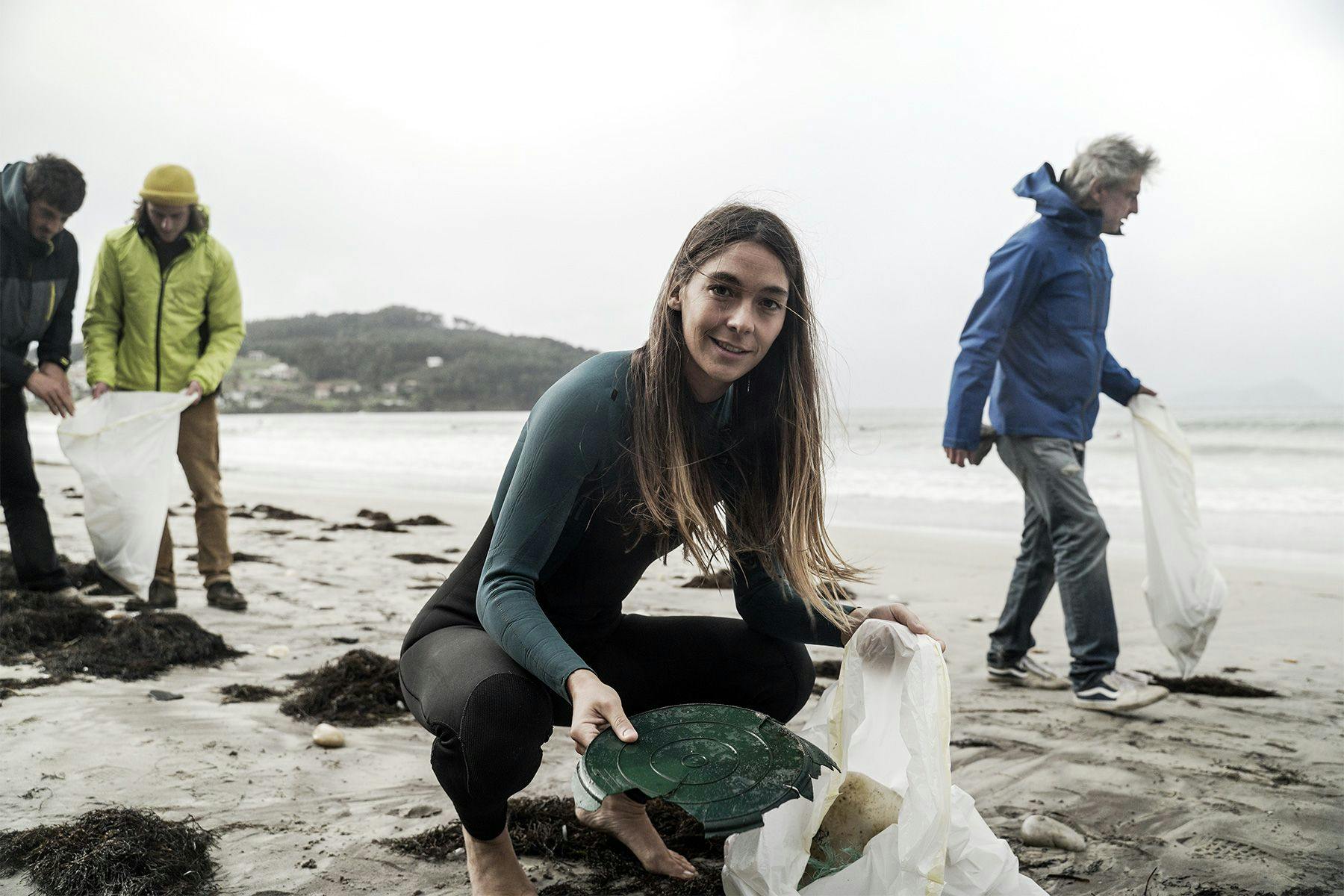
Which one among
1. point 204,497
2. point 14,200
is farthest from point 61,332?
point 204,497

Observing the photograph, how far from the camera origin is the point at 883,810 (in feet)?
6.16

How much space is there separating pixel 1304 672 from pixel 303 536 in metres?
6.70

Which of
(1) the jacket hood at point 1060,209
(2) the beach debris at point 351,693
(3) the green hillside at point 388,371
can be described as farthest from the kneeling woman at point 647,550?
(3) the green hillside at point 388,371

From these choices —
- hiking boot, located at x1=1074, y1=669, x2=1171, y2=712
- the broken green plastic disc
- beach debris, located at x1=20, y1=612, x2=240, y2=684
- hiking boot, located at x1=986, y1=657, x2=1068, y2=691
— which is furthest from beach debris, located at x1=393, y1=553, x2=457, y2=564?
the broken green plastic disc

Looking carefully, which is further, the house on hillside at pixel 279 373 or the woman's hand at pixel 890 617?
the house on hillside at pixel 279 373

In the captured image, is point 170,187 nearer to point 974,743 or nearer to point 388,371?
point 974,743

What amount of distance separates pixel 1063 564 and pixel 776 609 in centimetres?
189

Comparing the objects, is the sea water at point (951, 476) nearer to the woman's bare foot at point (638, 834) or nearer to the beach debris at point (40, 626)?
the woman's bare foot at point (638, 834)

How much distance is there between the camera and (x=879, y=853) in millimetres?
1733

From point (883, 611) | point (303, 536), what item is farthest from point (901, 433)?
point (883, 611)

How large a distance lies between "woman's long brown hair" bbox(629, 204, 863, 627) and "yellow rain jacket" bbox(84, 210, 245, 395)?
3.52m

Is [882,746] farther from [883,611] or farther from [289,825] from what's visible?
[289,825]

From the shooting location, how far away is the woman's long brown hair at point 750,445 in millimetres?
1847

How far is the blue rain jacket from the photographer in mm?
3619
